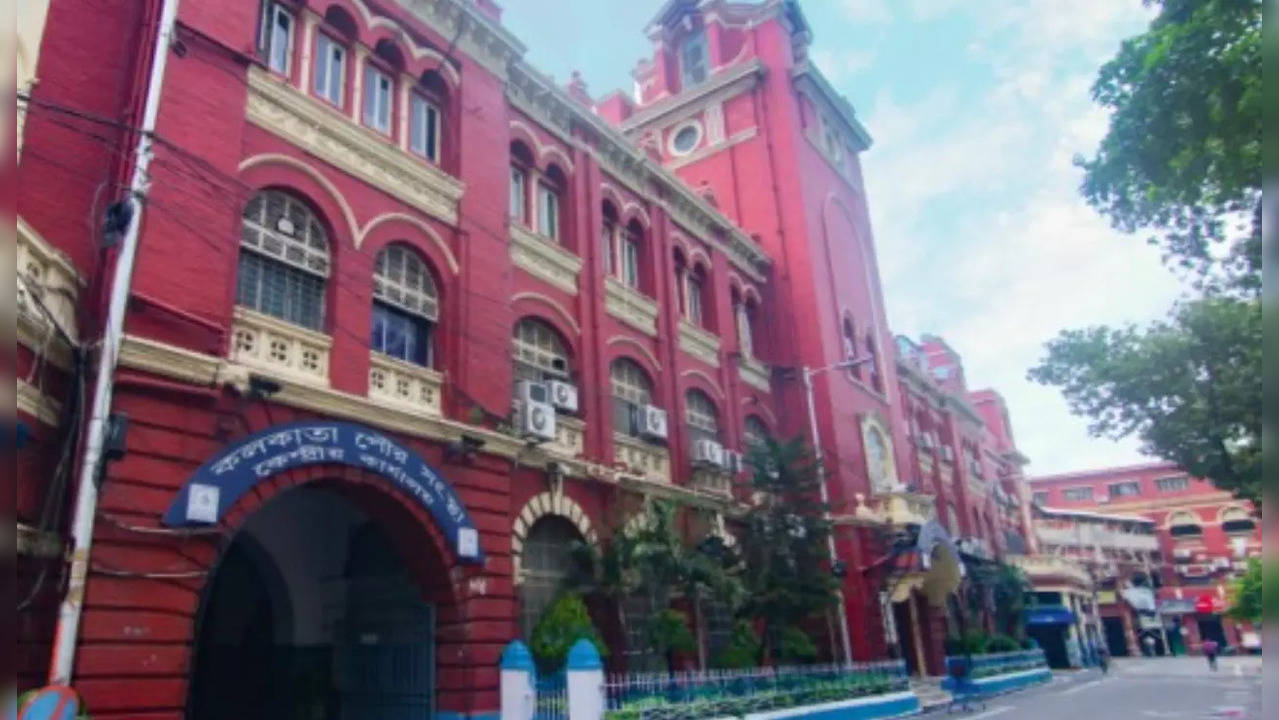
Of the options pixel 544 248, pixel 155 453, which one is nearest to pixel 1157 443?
pixel 544 248

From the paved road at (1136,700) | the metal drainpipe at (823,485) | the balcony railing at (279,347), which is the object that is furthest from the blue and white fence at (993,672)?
the balcony railing at (279,347)

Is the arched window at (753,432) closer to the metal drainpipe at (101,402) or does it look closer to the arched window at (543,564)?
the arched window at (543,564)

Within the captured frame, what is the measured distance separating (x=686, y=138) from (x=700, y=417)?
35.9 feet

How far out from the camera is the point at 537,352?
49.9 feet

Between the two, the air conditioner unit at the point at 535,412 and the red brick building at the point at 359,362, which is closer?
the red brick building at the point at 359,362

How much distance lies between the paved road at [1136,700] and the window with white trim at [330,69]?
15.1 meters

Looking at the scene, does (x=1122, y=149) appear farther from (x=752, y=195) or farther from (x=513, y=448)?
(x=752, y=195)

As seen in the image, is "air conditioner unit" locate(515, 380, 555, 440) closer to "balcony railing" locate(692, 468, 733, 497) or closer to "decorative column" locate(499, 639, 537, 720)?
"decorative column" locate(499, 639, 537, 720)

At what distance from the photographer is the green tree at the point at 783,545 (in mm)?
16062

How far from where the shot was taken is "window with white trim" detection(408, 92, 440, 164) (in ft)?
45.0

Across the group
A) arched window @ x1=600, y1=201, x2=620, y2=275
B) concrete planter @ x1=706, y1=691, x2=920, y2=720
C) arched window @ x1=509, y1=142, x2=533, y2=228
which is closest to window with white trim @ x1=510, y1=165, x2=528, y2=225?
arched window @ x1=509, y1=142, x2=533, y2=228

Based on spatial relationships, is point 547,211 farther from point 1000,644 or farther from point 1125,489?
point 1125,489

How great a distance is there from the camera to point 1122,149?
1127cm

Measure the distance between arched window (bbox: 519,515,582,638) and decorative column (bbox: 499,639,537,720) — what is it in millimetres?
1759
